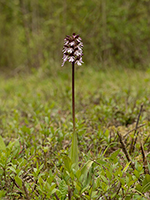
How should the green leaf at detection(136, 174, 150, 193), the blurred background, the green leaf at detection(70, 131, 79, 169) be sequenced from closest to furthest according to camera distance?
the green leaf at detection(136, 174, 150, 193) → the green leaf at detection(70, 131, 79, 169) → the blurred background

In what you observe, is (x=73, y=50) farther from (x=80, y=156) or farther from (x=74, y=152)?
(x=80, y=156)

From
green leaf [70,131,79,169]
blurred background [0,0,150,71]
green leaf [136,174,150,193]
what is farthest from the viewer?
blurred background [0,0,150,71]

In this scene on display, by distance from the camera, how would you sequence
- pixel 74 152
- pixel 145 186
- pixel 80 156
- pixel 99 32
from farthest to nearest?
pixel 99 32, pixel 80 156, pixel 74 152, pixel 145 186

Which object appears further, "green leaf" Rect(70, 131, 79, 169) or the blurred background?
the blurred background

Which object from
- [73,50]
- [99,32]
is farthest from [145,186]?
[99,32]

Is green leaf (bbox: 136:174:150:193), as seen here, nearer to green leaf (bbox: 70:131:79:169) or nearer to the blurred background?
green leaf (bbox: 70:131:79:169)

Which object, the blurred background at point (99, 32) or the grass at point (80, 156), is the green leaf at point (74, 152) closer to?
the grass at point (80, 156)

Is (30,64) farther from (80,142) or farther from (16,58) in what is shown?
(16,58)

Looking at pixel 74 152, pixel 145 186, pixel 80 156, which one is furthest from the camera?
pixel 80 156

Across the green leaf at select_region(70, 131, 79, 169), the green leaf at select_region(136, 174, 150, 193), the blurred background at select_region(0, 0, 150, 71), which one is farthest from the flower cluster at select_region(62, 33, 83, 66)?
the blurred background at select_region(0, 0, 150, 71)

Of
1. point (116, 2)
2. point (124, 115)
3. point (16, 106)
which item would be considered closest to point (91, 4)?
point (116, 2)

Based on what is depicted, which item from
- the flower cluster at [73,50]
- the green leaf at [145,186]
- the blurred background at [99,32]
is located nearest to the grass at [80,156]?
the green leaf at [145,186]
